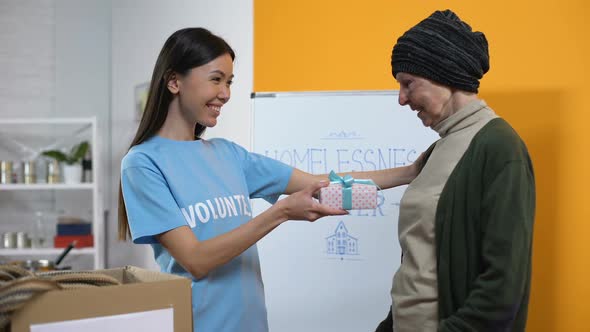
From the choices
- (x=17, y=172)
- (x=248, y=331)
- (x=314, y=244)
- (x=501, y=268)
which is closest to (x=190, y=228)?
(x=248, y=331)

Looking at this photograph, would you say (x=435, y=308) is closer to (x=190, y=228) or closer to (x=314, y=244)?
(x=190, y=228)

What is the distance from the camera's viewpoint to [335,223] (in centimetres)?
240

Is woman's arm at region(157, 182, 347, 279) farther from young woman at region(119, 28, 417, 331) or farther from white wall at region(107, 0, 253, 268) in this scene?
white wall at region(107, 0, 253, 268)

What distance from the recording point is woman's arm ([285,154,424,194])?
5.58 feet

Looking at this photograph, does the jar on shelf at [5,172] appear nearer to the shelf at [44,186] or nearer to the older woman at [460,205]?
the shelf at [44,186]

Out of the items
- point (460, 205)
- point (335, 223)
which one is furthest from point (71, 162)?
point (460, 205)

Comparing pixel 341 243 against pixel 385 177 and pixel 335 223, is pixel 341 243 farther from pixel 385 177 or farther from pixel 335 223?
pixel 385 177

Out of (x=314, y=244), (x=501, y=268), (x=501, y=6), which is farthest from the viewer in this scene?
(x=314, y=244)

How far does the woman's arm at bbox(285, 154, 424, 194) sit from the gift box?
0.31 metres

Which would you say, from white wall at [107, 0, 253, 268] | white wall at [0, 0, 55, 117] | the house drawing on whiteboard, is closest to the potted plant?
white wall at [107, 0, 253, 268]

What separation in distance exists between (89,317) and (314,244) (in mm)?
1746

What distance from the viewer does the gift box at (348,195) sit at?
1.40 metres

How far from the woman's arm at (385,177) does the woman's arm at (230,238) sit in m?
0.35

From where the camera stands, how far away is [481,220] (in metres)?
1.16
